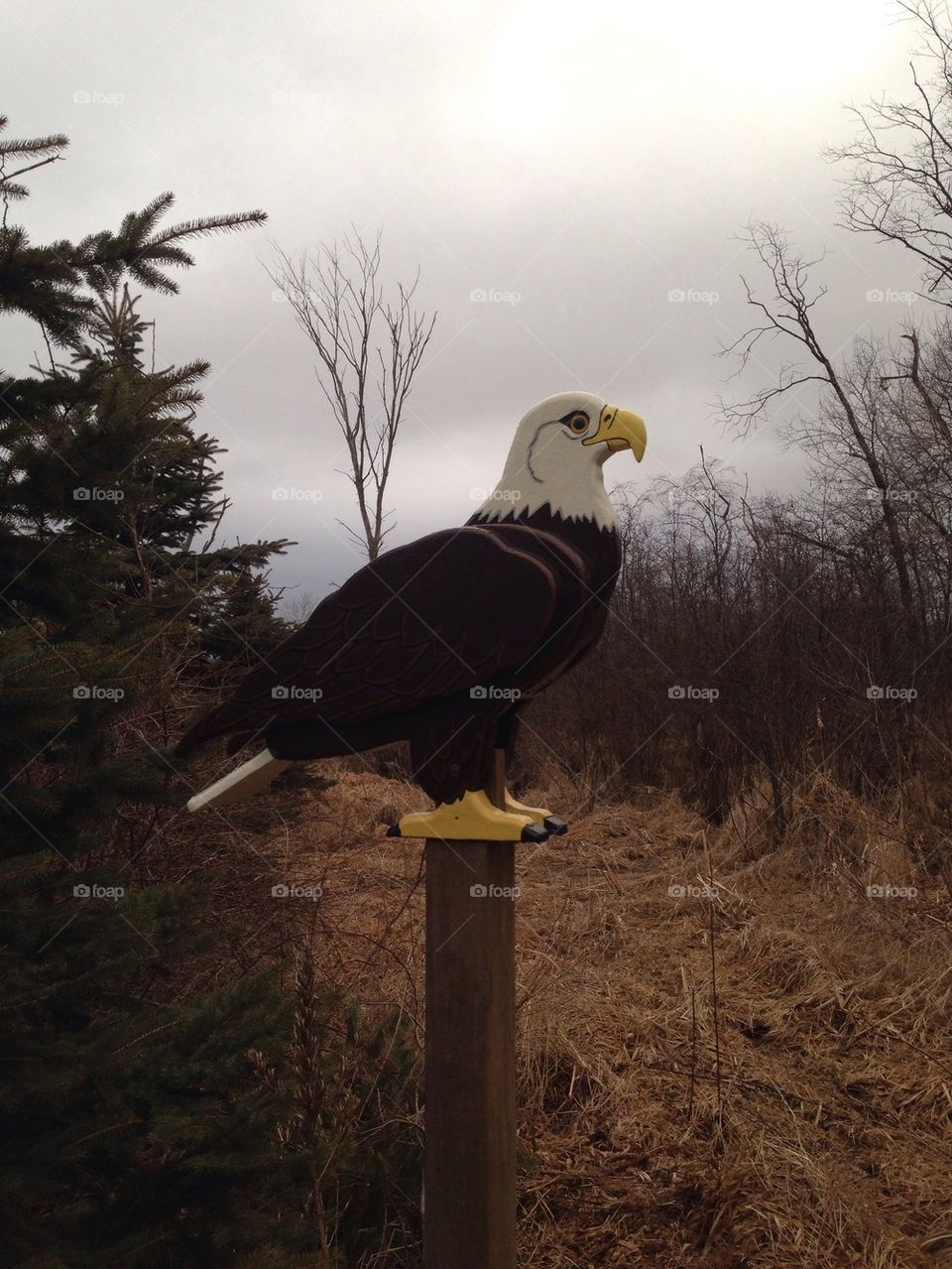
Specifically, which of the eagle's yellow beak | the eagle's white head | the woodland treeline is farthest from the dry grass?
the eagle's yellow beak

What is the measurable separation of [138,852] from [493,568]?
2.02m

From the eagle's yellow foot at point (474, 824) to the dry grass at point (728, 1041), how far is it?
1112 millimetres

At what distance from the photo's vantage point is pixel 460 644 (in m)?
A: 2.02

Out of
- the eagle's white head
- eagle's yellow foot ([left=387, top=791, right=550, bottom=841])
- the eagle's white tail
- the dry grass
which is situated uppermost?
the eagle's white head

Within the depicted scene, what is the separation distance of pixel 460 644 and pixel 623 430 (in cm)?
63

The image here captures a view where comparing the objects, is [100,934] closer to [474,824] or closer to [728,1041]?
[474,824]

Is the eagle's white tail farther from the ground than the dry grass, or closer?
farther from the ground

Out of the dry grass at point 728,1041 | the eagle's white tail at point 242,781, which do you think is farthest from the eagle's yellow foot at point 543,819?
the dry grass at point 728,1041

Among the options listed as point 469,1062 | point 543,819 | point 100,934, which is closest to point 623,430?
point 543,819

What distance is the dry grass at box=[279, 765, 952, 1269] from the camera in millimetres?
2766

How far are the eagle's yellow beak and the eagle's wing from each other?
0.30 m

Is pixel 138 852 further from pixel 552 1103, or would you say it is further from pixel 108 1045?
pixel 552 1103

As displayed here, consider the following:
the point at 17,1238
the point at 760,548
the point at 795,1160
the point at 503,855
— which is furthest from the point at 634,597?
→ the point at 17,1238

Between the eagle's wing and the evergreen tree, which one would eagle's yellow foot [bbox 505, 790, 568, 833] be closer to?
the eagle's wing
